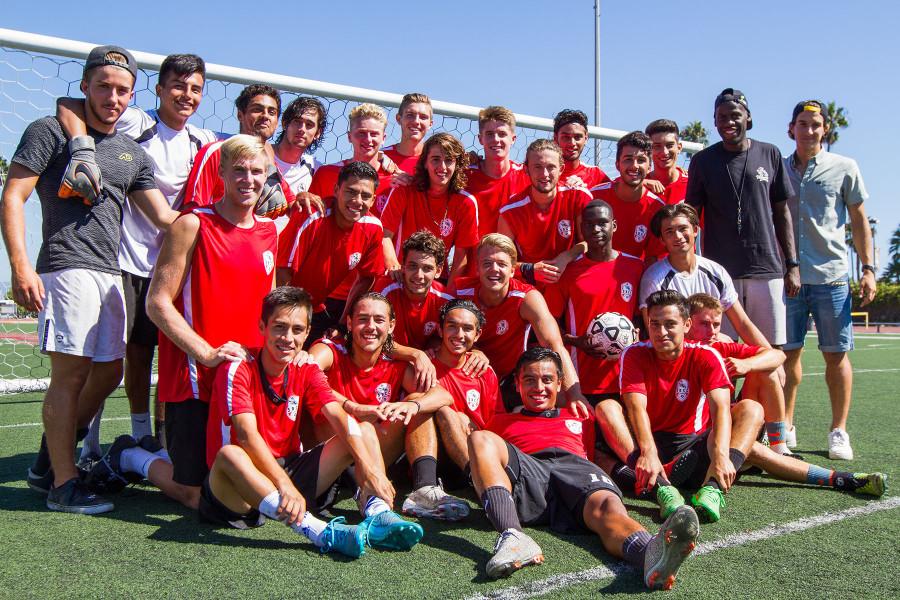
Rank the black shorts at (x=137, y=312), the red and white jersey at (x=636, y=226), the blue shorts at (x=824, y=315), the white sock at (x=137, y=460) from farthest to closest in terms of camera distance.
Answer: the blue shorts at (x=824, y=315)
the red and white jersey at (x=636, y=226)
the black shorts at (x=137, y=312)
the white sock at (x=137, y=460)

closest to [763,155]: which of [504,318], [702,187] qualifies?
[702,187]

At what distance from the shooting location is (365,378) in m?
4.05

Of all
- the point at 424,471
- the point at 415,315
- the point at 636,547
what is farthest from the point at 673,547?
the point at 415,315

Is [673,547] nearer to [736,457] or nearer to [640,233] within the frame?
[736,457]

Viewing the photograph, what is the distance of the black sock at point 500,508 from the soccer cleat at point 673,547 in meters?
0.59

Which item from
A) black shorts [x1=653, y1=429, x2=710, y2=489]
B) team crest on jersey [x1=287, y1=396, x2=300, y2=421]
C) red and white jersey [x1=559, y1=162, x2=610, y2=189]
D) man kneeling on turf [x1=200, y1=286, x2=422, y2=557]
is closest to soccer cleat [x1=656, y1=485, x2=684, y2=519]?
black shorts [x1=653, y1=429, x2=710, y2=489]

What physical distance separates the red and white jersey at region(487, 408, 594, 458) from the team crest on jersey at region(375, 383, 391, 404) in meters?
0.58

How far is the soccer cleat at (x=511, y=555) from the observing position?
269 centimetres

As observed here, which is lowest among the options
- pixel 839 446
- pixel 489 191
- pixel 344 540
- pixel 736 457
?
pixel 839 446

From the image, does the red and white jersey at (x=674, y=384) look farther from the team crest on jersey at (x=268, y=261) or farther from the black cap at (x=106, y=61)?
the black cap at (x=106, y=61)

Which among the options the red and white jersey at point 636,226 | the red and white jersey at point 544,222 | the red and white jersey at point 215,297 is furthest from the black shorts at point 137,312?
the red and white jersey at point 636,226

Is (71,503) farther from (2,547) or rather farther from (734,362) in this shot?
(734,362)

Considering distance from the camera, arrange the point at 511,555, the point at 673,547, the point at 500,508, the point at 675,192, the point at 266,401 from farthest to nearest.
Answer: the point at 675,192
the point at 266,401
the point at 500,508
the point at 511,555
the point at 673,547

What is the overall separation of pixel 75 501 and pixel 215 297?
3.86 ft
